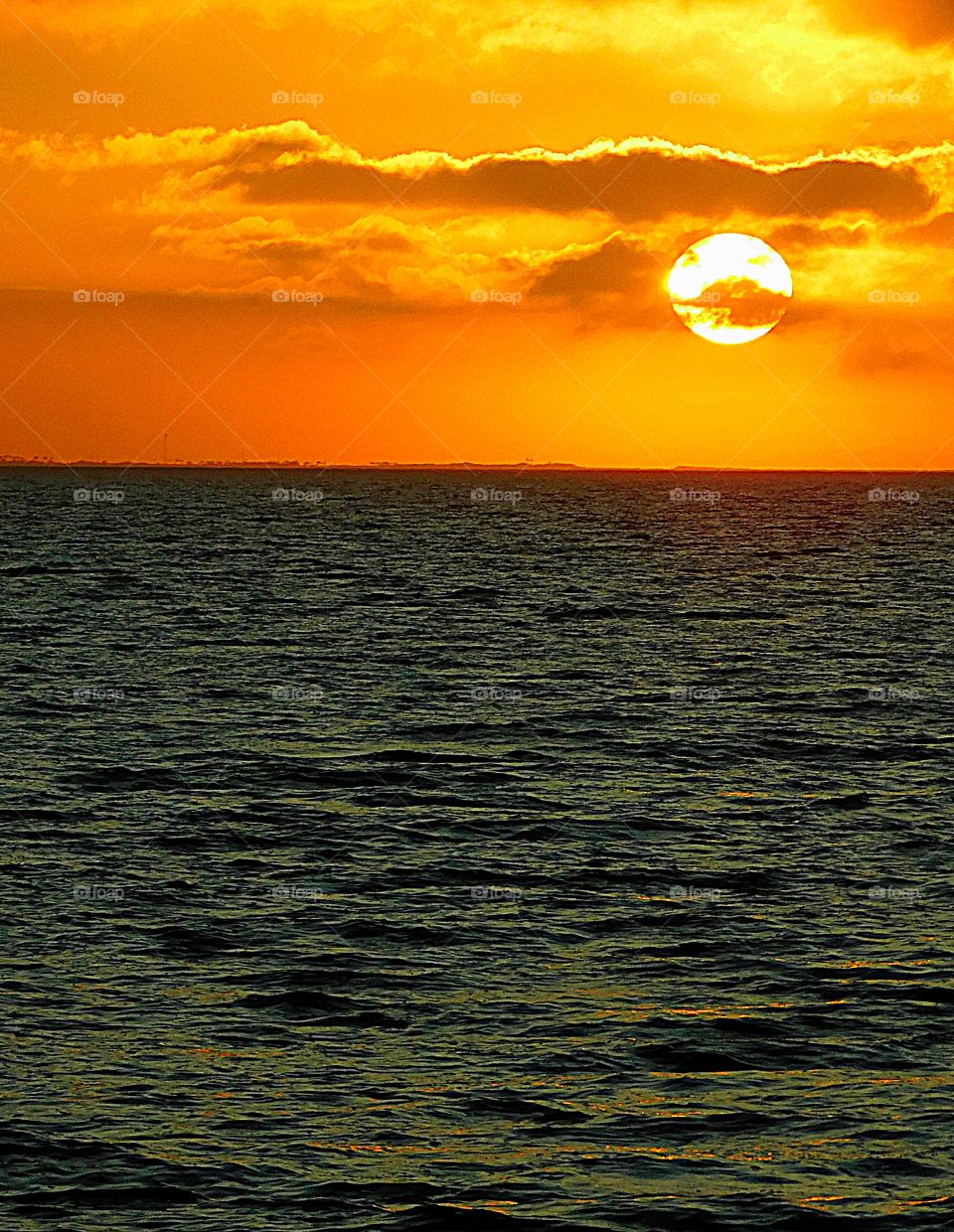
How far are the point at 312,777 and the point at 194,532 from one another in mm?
118673

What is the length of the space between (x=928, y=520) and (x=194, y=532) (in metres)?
97.4

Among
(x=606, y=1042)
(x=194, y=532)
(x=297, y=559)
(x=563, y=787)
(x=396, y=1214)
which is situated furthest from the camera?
(x=194, y=532)

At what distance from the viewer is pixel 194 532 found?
150m

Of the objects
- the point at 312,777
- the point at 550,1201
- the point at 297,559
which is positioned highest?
the point at 297,559

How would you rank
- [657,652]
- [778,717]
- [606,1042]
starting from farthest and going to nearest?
[657,652] < [778,717] < [606,1042]

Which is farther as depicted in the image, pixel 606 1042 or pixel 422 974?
pixel 422 974

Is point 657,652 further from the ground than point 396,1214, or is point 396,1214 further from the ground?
point 657,652

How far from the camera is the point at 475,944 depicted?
73.3ft

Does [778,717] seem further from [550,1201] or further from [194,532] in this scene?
[194,532]

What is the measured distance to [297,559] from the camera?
4323 inches

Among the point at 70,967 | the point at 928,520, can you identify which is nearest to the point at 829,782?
the point at 70,967

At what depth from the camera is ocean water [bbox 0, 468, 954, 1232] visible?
15.4 m

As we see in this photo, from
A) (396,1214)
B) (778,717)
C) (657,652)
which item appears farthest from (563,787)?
(657,652)

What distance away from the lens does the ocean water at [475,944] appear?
50.5 ft
